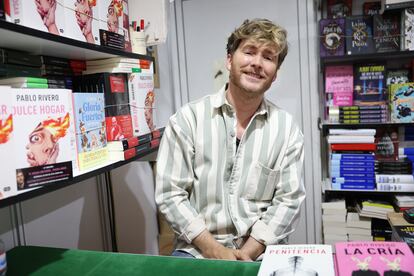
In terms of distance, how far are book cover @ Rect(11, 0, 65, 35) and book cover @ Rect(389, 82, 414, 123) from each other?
Answer: 6.70ft

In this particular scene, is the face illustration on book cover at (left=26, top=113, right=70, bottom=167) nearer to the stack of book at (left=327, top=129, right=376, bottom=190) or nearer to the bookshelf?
the bookshelf

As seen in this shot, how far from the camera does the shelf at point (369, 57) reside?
7.21ft

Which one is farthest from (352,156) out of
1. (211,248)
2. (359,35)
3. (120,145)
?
(120,145)

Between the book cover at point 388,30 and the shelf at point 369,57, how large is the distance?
0.13ft

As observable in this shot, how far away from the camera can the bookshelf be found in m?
0.87

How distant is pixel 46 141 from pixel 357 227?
6.94 ft

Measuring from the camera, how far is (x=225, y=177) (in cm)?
147

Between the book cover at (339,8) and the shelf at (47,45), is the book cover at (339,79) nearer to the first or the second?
the book cover at (339,8)

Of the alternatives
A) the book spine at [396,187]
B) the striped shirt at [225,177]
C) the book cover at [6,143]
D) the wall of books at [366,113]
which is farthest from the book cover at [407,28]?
the book cover at [6,143]

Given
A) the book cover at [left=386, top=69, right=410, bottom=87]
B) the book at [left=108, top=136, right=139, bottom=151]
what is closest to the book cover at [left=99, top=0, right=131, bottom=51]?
the book at [left=108, top=136, right=139, bottom=151]

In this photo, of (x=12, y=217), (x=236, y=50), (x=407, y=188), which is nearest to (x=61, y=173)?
(x=12, y=217)

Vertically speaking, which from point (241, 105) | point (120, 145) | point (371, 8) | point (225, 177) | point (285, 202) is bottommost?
point (285, 202)

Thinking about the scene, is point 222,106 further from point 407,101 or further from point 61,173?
point 407,101

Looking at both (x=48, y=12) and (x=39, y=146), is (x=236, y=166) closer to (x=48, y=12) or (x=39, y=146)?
(x=39, y=146)
